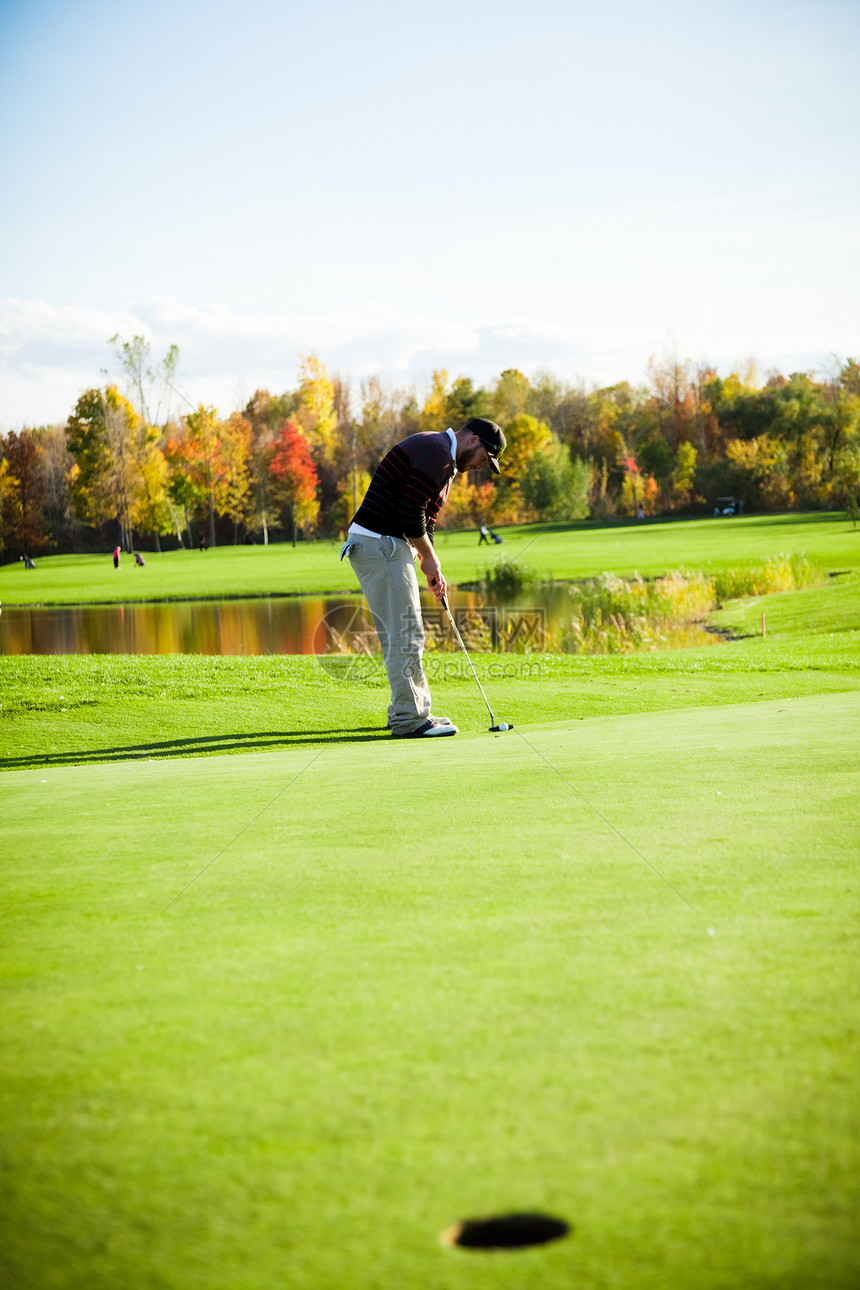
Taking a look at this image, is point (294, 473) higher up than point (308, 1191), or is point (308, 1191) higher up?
point (294, 473)

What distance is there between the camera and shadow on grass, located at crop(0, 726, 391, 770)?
8.21m

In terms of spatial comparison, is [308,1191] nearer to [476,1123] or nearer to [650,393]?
[476,1123]

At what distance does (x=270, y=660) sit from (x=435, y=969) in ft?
38.2

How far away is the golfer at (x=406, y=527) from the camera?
24.3ft

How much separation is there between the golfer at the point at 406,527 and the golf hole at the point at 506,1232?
5.94 meters

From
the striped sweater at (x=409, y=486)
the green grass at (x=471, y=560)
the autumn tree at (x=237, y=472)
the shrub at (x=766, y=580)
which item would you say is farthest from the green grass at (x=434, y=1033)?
the autumn tree at (x=237, y=472)

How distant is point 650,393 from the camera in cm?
7300

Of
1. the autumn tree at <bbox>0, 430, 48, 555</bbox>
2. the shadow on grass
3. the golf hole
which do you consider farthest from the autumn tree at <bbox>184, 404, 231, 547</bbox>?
the golf hole

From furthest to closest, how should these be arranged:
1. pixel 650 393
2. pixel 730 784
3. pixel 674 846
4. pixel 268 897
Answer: pixel 650 393, pixel 730 784, pixel 674 846, pixel 268 897

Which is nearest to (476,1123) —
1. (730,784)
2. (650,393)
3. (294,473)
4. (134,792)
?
(730,784)

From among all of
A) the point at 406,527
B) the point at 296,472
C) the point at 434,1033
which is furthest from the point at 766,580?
the point at 296,472

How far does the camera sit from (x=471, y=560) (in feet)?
133

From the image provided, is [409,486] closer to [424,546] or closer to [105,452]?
[424,546]

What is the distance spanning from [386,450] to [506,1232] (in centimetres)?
4934
